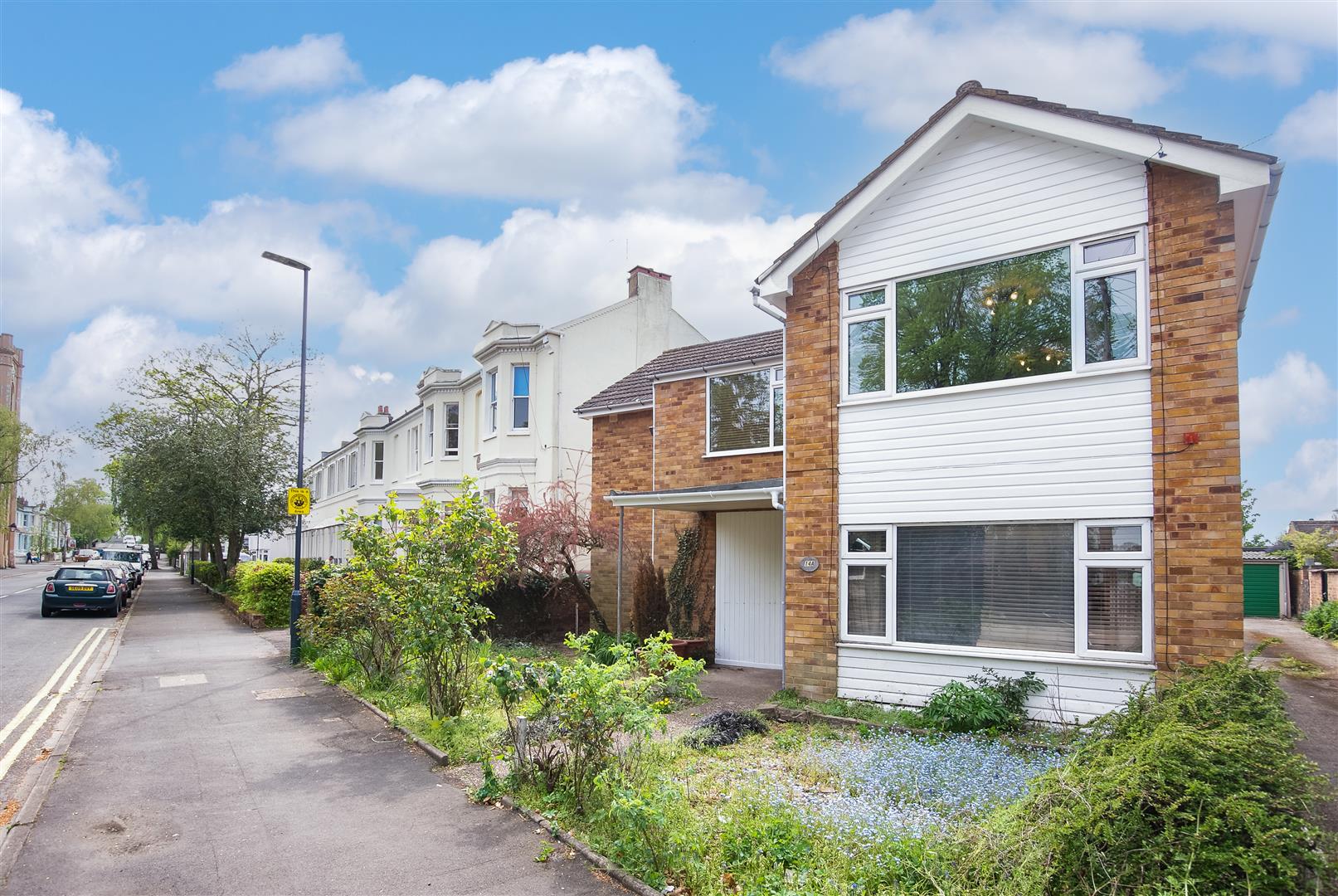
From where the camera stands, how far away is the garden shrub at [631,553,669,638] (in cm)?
1647

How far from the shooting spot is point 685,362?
18484mm

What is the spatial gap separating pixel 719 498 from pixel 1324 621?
61.9 ft

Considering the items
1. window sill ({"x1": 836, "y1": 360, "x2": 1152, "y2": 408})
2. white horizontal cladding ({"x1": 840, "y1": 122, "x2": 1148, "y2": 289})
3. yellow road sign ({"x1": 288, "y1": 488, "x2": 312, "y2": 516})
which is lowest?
yellow road sign ({"x1": 288, "y1": 488, "x2": 312, "y2": 516})

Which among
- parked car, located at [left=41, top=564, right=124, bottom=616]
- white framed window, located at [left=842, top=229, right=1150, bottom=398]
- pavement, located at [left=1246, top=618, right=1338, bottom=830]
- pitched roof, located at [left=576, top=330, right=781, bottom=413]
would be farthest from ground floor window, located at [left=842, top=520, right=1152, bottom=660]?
parked car, located at [left=41, top=564, right=124, bottom=616]

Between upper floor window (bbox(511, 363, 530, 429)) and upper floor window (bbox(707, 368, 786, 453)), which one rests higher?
upper floor window (bbox(511, 363, 530, 429))

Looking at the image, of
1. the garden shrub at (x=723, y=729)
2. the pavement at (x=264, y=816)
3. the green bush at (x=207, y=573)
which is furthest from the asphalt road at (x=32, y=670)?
the green bush at (x=207, y=573)

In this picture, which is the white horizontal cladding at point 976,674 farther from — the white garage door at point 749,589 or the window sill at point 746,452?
the window sill at point 746,452

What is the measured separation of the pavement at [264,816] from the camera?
583 cm

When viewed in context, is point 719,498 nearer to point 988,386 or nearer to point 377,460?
point 988,386

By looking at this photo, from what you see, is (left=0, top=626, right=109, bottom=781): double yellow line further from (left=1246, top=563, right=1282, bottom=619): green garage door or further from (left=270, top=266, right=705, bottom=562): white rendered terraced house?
(left=1246, top=563, right=1282, bottom=619): green garage door

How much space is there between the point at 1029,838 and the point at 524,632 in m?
14.6

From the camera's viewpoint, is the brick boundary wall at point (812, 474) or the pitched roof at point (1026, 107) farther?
the brick boundary wall at point (812, 474)

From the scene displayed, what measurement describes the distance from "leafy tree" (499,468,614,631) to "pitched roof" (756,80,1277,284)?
296 inches

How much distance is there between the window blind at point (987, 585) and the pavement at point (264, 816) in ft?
18.4
